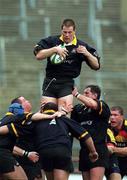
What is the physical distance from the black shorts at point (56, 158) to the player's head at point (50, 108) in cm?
46

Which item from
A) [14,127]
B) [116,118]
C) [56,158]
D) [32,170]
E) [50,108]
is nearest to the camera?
[56,158]

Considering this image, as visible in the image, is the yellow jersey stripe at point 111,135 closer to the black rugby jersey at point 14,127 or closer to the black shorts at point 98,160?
the black shorts at point 98,160

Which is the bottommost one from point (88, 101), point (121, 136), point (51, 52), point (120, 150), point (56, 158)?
point (120, 150)

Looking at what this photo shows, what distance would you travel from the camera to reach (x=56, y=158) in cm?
938

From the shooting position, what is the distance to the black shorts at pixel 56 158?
9.37 meters

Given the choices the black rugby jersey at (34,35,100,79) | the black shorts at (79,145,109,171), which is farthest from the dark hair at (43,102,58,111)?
the black shorts at (79,145,109,171)

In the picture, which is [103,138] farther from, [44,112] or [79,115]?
[44,112]

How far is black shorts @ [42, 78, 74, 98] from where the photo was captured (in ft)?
32.7

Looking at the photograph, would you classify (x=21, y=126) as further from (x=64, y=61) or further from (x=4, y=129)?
(x=64, y=61)

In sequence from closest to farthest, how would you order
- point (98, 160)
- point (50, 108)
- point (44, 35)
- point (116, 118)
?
1. point (50, 108)
2. point (98, 160)
3. point (116, 118)
4. point (44, 35)

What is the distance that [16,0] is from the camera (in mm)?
22203

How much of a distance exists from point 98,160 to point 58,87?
1.18 metres

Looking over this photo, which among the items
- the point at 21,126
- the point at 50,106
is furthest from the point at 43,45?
the point at 21,126

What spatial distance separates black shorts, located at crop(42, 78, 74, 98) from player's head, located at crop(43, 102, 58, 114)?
0.40 meters
